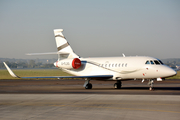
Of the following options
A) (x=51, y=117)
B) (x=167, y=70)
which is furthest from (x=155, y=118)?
(x=167, y=70)

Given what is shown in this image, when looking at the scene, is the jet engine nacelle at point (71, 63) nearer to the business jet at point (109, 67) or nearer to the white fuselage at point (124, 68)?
the business jet at point (109, 67)

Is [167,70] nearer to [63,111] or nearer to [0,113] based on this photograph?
[63,111]

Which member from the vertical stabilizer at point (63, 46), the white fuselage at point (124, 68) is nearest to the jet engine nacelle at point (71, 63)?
the white fuselage at point (124, 68)

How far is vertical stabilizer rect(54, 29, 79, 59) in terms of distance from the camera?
35.1m

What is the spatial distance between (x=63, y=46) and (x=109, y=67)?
7.33m

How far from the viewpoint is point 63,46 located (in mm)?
35531

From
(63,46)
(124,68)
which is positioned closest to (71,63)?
(63,46)

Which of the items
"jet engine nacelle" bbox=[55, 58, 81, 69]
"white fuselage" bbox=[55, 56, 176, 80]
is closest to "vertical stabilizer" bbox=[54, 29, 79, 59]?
"jet engine nacelle" bbox=[55, 58, 81, 69]

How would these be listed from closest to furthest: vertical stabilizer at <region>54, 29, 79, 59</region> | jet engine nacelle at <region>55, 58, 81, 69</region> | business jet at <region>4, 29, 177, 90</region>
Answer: business jet at <region>4, 29, 177, 90</region>
jet engine nacelle at <region>55, 58, 81, 69</region>
vertical stabilizer at <region>54, 29, 79, 59</region>

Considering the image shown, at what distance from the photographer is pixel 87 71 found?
33188 millimetres

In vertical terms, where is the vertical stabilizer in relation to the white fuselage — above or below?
above

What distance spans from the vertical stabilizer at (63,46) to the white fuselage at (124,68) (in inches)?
70.8

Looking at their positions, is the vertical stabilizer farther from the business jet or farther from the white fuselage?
the white fuselage

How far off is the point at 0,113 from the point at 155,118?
7004mm
